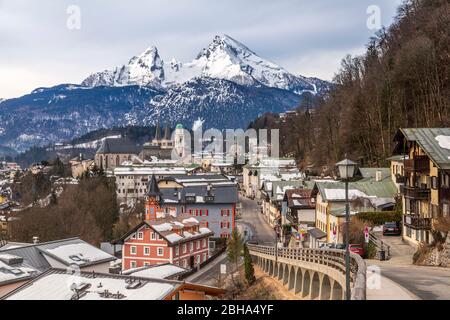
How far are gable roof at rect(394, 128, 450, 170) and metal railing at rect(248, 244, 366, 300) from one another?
9.52 m

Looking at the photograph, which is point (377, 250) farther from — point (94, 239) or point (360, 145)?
point (94, 239)

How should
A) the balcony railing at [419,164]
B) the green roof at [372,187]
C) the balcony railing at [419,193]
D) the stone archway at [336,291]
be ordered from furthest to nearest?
1. the green roof at [372,187]
2. the balcony railing at [419,164]
3. the balcony railing at [419,193]
4. the stone archway at [336,291]

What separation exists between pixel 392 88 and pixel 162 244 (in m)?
27.2

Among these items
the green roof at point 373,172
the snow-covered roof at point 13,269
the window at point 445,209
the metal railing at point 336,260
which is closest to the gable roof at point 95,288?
the metal railing at point 336,260

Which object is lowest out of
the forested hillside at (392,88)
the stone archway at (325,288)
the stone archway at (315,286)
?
the stone archway at (315,286)

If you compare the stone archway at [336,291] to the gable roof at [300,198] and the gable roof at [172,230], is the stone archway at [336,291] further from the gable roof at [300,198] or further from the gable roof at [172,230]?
the gable roof at [172,230]

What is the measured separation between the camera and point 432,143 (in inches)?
1407

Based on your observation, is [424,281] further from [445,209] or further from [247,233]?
[247,233]

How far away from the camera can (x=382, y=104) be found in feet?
203

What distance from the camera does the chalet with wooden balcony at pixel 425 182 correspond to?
112 feet

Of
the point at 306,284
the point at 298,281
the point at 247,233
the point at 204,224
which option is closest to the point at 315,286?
the point at 306,284

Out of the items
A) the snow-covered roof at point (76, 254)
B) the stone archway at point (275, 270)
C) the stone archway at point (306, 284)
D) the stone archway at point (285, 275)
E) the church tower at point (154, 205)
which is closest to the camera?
the stone archway at point (306, 284)
